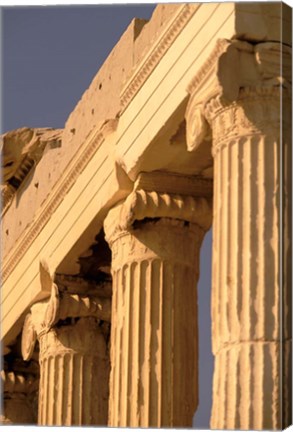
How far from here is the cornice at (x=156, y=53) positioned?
28578 mm

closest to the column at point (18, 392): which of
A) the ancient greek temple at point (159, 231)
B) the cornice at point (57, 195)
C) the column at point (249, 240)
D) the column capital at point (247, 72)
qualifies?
the ancient greek temple at point (159, 231)

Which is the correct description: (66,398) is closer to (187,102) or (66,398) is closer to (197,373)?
(197,373)

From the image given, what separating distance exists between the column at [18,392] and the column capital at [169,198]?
9326 mm

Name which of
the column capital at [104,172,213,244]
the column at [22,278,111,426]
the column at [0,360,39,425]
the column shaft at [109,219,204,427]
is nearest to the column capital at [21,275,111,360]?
the column at [22,278,111,426]

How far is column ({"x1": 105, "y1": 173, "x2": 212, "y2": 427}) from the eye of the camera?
99.7 feet

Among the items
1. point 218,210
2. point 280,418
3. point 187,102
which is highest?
point 187,102

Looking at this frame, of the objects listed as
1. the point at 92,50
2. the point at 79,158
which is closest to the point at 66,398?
the point at 79,158

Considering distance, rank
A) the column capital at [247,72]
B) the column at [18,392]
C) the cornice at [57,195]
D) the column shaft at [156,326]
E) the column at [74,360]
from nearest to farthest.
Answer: the column capital at [247,72] → the column shaft at [156,326] → the cornice at [57,195] → the column at [74,360] → the column at [18,392]

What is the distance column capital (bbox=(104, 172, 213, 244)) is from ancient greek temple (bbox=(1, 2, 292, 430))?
2 cm

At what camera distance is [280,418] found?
25078 millimetres

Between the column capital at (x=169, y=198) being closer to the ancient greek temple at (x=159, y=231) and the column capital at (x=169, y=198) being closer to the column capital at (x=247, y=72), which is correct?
the ancient greek temple at (x=159, y=231)

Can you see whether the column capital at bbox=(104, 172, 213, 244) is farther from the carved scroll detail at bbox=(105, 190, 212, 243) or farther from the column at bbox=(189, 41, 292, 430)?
the column at bbox=(189, 41, 292, 430)

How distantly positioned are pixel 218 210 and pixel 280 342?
2078 mm

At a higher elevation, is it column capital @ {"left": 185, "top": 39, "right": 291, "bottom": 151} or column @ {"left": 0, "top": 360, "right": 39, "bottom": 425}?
column capital @ {"left": 185, "top": 39, "right": 291, "bottom": 151}
